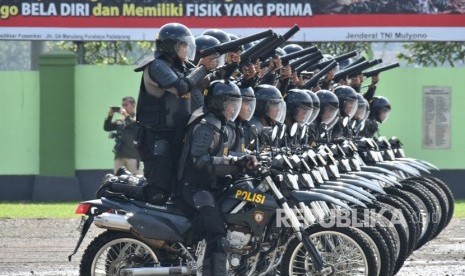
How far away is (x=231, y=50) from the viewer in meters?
12.1

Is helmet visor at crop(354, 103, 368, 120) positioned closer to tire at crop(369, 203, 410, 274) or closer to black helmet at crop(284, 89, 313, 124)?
black helmet at crop(284, 89, 313, 124)

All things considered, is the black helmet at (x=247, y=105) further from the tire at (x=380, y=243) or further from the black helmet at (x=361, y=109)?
the black helmet at (x=361, y=109)

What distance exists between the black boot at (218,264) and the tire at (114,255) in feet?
1.80

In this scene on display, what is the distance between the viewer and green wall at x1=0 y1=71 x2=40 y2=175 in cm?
2458

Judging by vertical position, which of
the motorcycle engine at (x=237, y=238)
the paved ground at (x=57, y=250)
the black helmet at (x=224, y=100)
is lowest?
the paved ground at (x=57, y=250)

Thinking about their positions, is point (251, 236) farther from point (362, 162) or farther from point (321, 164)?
point (362, 162)

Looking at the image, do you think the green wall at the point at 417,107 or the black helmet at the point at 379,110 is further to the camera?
the green wall at the point at 417,107

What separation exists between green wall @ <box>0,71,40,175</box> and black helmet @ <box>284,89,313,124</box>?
38.2 ft

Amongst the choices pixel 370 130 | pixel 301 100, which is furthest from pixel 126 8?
pixel 301 100

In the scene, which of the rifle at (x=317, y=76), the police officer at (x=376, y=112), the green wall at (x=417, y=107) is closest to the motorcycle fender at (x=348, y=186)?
the rifle at (x=317, y=76)

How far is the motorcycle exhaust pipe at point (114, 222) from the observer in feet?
36.9

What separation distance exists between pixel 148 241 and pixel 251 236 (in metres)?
0.82

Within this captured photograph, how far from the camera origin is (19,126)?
2462 cm

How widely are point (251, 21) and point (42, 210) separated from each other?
5117 mm
